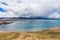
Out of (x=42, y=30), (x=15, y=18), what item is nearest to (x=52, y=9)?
(x=42, y=30)

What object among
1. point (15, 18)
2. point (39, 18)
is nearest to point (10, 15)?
point (15, 18)

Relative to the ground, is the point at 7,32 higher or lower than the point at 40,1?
lower

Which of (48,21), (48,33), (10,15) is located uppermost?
(10,15)

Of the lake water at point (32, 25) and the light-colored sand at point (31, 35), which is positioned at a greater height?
the lake water at point (32, 25)

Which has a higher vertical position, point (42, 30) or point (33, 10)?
point (33, 10)

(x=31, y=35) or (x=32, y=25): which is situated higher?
(x=32, y=25)

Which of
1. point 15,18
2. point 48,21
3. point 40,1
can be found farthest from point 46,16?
point 15,18

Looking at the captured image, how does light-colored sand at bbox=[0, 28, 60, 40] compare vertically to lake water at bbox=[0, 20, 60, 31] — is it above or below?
below

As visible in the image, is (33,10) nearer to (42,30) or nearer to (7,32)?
(42,30)

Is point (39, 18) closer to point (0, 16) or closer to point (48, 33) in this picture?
point (48, 33)
